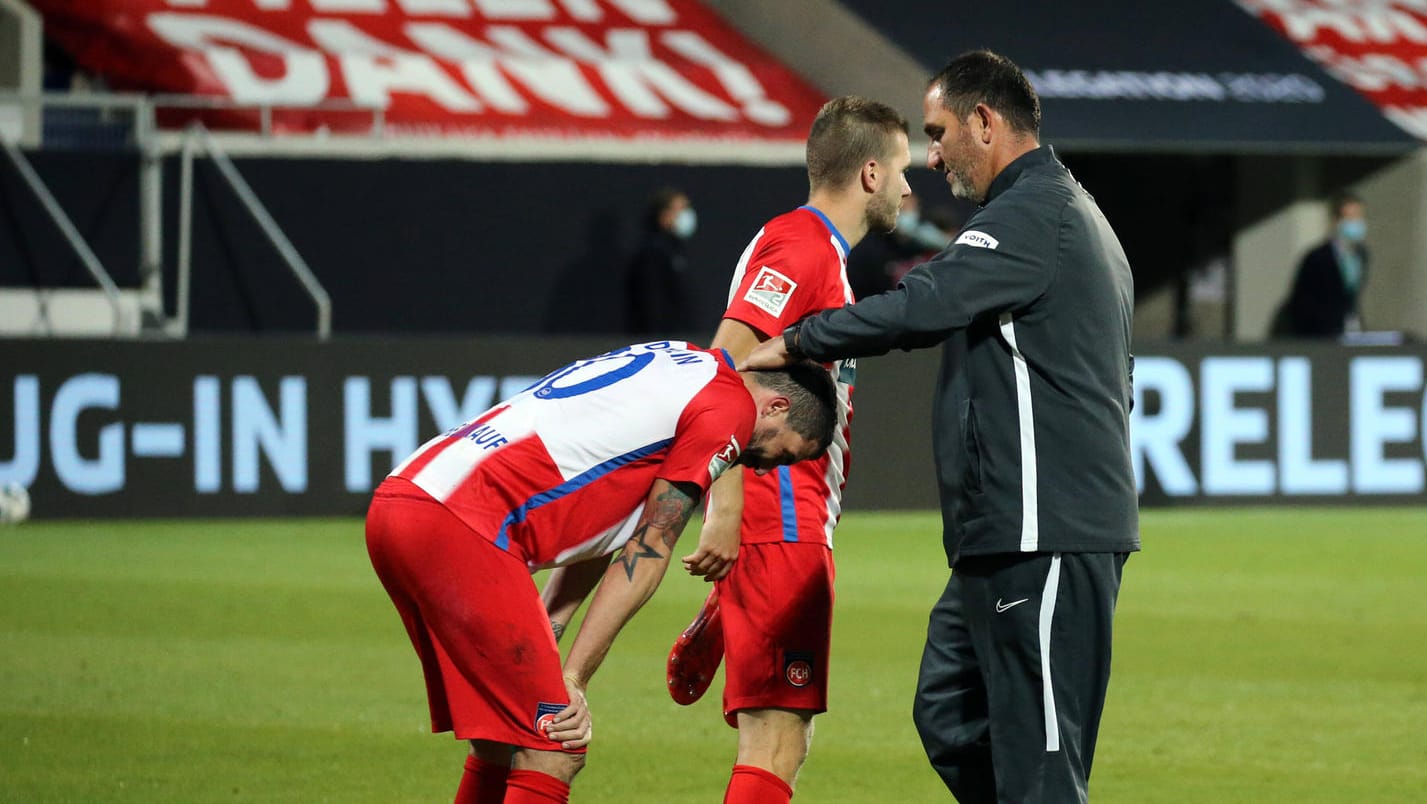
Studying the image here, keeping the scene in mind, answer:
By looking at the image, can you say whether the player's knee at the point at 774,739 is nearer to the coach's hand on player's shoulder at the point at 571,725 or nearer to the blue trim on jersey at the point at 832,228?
the coach's hand on player's shoulder at the point at 571,725

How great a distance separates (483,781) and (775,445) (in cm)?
112

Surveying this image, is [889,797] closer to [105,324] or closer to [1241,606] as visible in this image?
[1241,606]

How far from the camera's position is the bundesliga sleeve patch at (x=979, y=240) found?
4902 millimetres

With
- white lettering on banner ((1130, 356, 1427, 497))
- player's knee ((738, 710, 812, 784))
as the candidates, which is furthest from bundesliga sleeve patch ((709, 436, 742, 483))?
white lettering on banner ((1130, 356, 1427, 497))

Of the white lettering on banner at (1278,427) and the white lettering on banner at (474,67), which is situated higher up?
the white lettering on banner at (474,67)

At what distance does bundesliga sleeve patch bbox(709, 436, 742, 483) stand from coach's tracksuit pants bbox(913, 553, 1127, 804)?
23.7 inches

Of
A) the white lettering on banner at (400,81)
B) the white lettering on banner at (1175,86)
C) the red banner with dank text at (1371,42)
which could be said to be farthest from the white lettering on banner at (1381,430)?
the white lettering on banner at (400,81)

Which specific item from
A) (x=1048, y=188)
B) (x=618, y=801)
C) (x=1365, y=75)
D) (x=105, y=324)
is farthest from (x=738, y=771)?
(x=1365, y=75)

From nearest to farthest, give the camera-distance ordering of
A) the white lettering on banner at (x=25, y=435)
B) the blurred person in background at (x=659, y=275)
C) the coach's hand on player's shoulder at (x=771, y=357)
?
the coach's hand on player's shoulder at (x=771, y=357), the white lettering on banner at (x=25, y=435), the blurred person in background at (x=659, y=275)

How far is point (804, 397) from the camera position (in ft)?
17.0

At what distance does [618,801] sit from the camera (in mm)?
7078

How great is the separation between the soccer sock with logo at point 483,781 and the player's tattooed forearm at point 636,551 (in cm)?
66

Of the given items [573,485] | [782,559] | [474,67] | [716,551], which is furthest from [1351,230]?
[573,485]

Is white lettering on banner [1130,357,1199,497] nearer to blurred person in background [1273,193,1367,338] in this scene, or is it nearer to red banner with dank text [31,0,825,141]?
blurred person in background [1273,193,1367,338]
